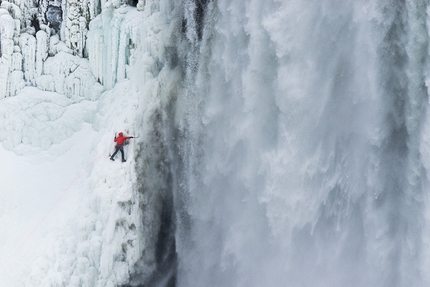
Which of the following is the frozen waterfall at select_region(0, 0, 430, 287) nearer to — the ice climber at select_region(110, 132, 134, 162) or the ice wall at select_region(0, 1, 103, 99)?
the ice wall at select_region(0, 1, 103, 99)

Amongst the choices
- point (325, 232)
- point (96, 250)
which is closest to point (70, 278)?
point (96, 250)

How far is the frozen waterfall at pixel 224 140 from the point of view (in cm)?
1041

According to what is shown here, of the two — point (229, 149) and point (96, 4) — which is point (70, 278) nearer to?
point (229, 149)

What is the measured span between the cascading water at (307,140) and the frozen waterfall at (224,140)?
29 millimetres

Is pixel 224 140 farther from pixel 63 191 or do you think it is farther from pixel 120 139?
pixel 63 191

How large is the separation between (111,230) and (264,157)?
3521 millimetres

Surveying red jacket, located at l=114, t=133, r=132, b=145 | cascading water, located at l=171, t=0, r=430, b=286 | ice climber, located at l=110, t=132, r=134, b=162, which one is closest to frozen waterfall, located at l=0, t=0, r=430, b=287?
cascading water, located at l=171, t=0, r=430, b=286

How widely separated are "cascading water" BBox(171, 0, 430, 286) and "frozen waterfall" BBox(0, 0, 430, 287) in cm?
3

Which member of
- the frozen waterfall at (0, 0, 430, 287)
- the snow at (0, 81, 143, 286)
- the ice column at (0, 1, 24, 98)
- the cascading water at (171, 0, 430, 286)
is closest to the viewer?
the cascading water at (171, 0, 430, 286)

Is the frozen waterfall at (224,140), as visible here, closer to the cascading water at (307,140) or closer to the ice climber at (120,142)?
the cascading water at (307,140)

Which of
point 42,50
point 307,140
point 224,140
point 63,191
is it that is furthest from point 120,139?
point 307,140

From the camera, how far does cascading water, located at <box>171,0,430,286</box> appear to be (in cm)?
1024

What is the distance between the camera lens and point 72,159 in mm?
12242

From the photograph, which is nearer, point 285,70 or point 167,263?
point 285,70
